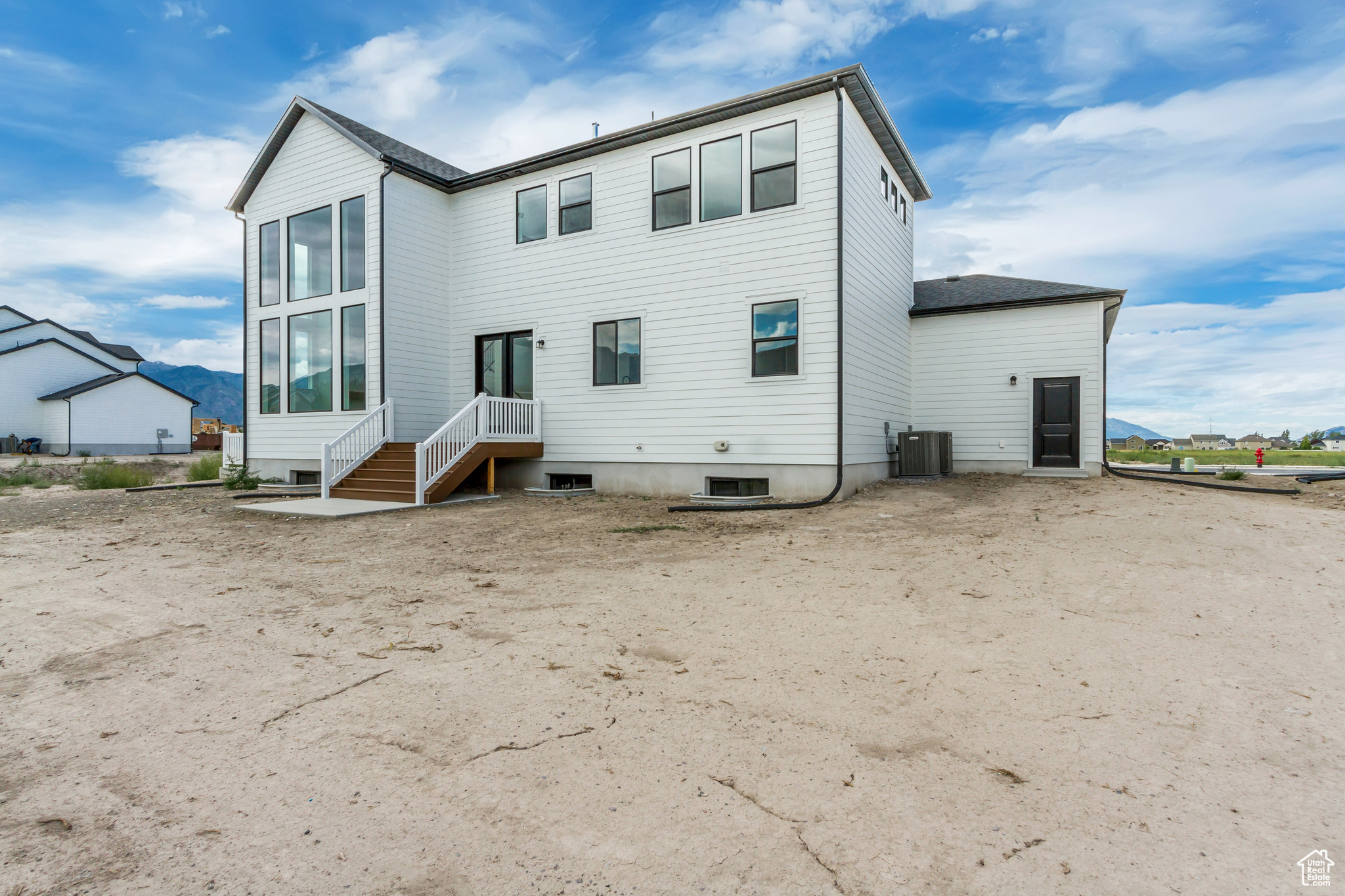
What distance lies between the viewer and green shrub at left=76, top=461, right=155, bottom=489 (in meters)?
14.0

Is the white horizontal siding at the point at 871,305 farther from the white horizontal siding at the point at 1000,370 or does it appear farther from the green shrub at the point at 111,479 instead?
the green shrub at the point at 111,479

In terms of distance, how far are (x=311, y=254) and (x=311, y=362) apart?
100 inches

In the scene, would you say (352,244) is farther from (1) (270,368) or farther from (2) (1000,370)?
(2) (1000,370)

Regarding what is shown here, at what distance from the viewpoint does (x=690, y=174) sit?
11273 millimetres

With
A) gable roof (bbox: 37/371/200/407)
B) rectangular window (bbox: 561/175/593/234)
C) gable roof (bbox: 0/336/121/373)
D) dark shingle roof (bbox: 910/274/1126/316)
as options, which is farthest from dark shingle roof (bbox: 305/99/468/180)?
gable roof (bbox: 0/336/121/373)

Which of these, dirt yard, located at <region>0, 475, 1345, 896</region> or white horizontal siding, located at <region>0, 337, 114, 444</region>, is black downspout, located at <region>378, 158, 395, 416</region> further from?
white horizontal siding, located at <region>0, 337, 114, 444</region>

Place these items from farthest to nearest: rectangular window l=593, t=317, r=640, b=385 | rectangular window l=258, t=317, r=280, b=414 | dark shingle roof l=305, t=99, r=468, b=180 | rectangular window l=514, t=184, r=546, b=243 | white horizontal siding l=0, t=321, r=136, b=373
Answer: white horizontal siding l=0, t=321, r=136, b=373 → rectangular window l=258, t=317, r=280, b=414 → dark shingle roof l=305, t=99, r=468, b=180 → rectangular window l=514, t=184, r=546, b=243 → rectangular window l=593, t=317, r=640, b=385

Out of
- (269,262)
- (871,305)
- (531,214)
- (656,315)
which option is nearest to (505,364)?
(531,214)

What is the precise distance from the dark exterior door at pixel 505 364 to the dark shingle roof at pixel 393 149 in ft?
13.4

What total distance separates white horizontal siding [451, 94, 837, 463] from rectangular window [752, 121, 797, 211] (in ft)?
0.49

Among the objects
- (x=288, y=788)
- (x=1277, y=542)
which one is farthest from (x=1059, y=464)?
(x=288, y=788)

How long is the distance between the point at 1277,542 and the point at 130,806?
934 cm

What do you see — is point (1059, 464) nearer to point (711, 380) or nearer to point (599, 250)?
point (711, 380)

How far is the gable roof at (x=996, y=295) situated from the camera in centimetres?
1238
